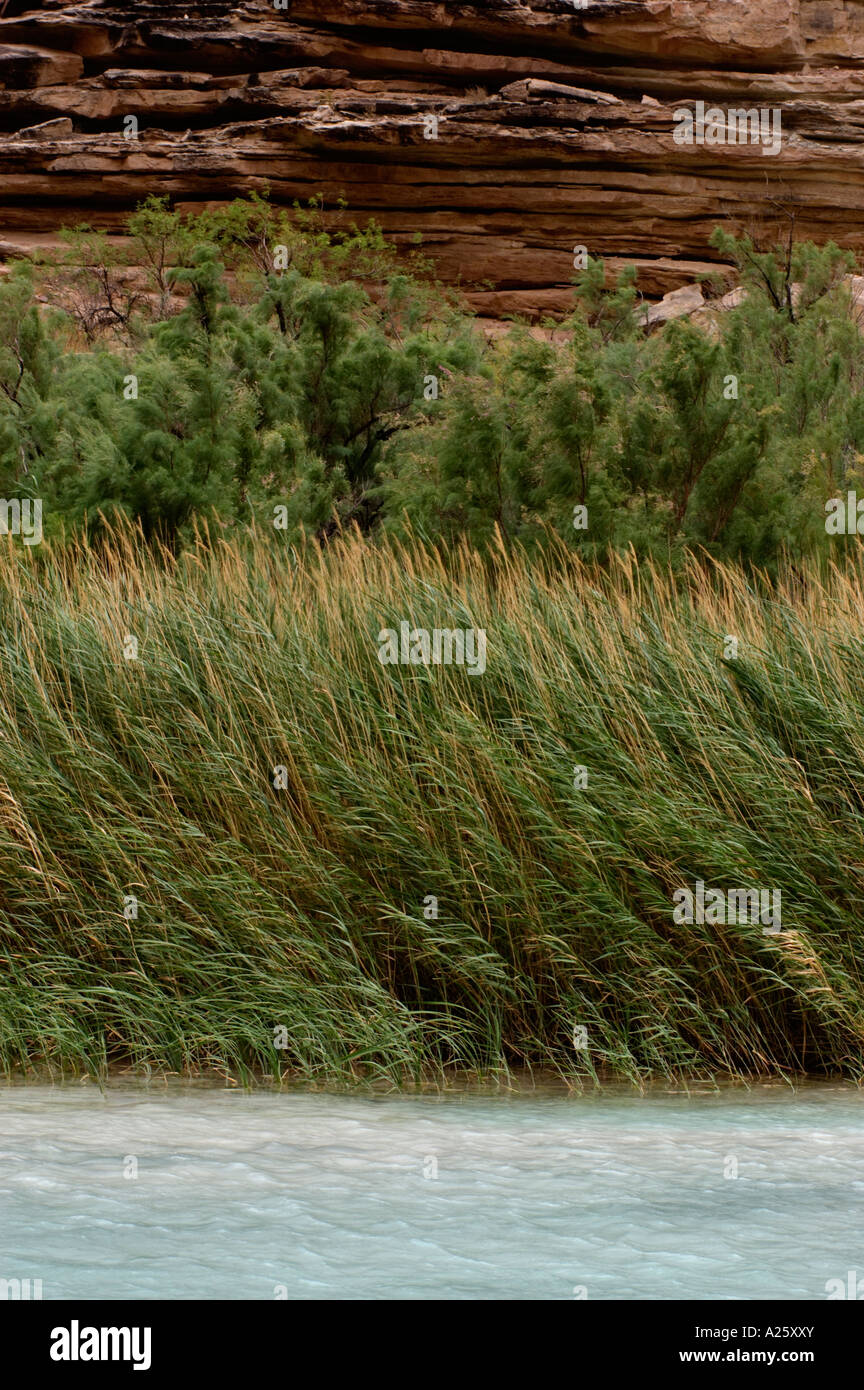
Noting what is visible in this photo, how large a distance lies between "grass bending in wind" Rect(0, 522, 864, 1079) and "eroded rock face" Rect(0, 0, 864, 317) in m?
26.9

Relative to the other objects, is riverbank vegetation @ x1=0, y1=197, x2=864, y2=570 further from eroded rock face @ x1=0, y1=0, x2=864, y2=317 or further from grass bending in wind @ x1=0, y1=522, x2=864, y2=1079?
eroded rock face @ x1=0, y1=0, x2=864, y2=317

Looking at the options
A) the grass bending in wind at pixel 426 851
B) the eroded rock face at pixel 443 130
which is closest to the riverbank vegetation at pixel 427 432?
the grass bending in wind at pixel 426 851

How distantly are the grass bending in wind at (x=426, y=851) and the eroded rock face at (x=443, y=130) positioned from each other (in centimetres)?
2689

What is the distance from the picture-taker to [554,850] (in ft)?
23.1

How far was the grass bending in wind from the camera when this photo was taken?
6.80 m

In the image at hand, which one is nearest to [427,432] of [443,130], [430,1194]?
[430,1194]

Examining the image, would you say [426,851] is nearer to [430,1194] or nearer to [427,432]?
[430,1194]

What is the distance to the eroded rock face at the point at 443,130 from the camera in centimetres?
3338

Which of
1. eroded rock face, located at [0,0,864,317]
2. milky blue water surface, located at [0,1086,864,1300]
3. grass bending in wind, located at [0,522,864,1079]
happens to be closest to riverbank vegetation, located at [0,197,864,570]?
grass bending in wind, located at [0,522,864,1079]

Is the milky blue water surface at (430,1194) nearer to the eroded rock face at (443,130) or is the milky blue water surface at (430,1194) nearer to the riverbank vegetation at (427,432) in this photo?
the riverbank vegetation at (427,432)

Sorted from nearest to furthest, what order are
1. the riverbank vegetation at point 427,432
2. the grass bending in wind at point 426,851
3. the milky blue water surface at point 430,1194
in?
1. the milky blue water surface at point 430,1194
2. the grass bending in wind at point 426,851
3. the riverbank vegetation at point 427,432

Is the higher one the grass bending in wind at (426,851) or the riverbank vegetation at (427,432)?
the riverbank vegetation at (427,432)

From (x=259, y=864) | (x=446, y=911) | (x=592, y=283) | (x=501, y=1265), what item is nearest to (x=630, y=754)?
(x=446, y=911)

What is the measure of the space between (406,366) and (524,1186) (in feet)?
39.6
